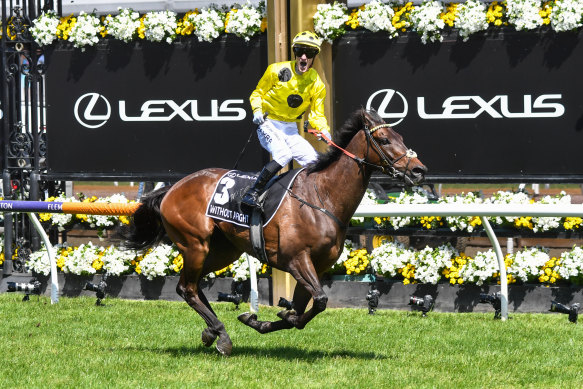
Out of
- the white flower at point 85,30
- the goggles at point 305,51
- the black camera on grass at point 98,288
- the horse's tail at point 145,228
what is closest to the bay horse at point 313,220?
the horse's tail at point 145,228

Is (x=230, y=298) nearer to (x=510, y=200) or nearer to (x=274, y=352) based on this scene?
(x=274, y=352)

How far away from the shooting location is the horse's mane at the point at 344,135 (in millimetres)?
7301

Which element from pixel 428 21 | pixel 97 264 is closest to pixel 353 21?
A: pixel 428 21

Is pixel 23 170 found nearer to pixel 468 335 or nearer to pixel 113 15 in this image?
pixel 113 15

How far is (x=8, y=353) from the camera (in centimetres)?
742

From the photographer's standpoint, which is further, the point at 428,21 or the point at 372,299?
the point at 428,21

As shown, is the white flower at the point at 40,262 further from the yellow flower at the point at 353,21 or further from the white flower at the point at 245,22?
the yellow flower at the point at 353,21

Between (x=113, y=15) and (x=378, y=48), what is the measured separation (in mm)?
3151

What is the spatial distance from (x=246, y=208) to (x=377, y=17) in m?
3.31

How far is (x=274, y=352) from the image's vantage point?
24.4 ft

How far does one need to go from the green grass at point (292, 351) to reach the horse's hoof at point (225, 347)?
0.20 ft

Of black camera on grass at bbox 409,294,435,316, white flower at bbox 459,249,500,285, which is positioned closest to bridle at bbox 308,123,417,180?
black camera on grass at bbox 409,294,435,316

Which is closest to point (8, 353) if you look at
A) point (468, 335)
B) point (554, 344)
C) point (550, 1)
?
point (468, 335)

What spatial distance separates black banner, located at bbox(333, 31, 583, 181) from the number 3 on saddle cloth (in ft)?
9.14
